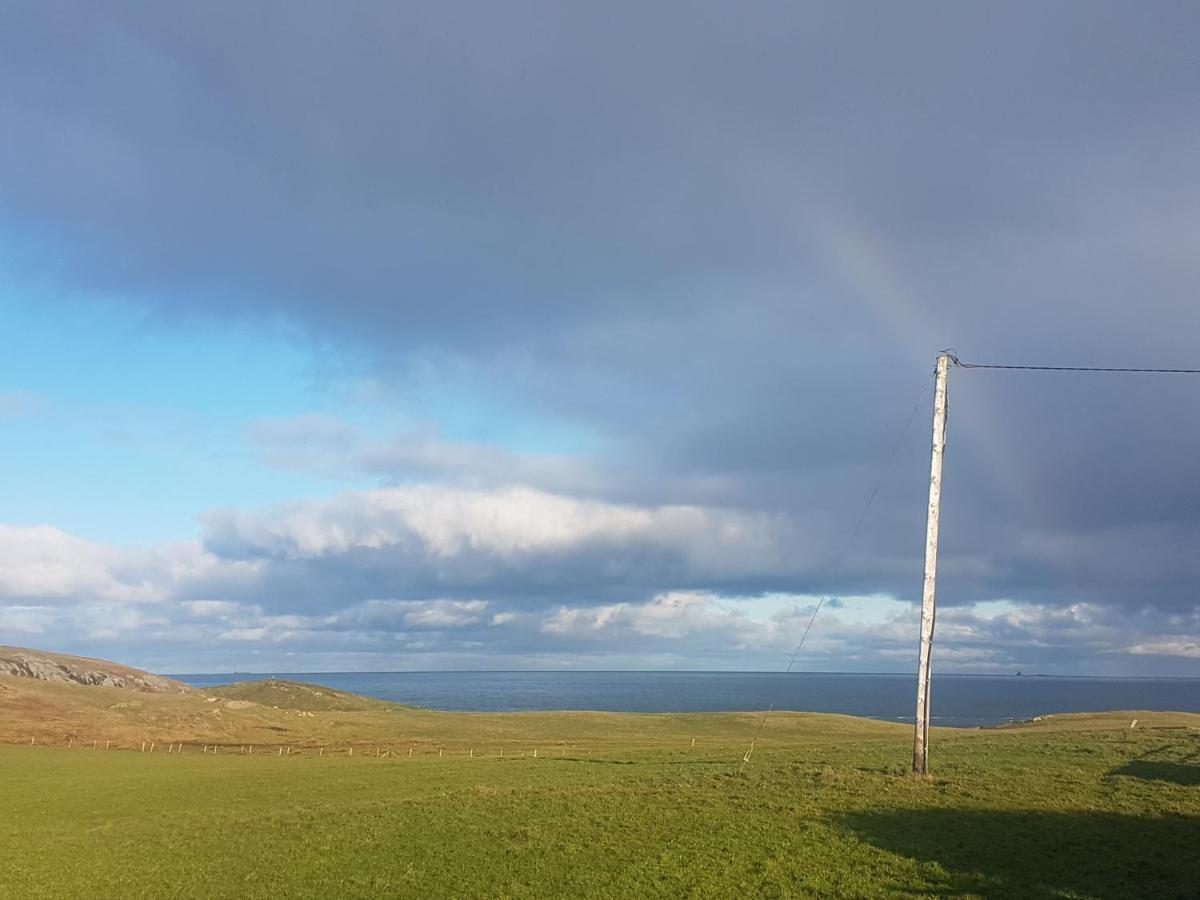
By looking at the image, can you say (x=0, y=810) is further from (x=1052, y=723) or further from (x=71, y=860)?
(x=1052, y=723)

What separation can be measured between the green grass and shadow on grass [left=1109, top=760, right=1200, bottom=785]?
0.12m

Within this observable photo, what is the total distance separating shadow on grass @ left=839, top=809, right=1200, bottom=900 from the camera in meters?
16.2

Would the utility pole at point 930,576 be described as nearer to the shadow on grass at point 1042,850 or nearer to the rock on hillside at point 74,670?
the shadow on grass at point 1042,850

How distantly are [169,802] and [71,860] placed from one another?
12.0 meters

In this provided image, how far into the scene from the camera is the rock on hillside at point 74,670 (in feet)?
433

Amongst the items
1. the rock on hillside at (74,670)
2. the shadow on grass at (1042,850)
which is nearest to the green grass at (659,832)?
the shadow on grass at (1042,850)

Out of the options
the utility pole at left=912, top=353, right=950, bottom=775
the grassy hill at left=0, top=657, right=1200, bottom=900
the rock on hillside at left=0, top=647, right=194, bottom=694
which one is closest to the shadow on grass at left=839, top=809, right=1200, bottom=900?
the grassy hill at left=0, top=657, right=1200, bottom=900

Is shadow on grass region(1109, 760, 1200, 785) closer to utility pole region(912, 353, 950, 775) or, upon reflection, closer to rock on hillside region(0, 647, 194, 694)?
utility pole region(912, 353, 950, 775)

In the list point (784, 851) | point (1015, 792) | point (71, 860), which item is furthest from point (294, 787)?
point (1015, 792)

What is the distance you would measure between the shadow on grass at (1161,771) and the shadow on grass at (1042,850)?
7315mm

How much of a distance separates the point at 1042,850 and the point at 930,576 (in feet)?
34.4

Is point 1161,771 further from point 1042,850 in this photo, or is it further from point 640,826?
point 640,826

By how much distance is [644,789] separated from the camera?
29.0m

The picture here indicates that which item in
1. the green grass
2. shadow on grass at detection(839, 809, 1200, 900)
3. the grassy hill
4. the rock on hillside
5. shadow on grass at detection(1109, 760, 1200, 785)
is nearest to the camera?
shadow on grass at detection(839, 809, 1200, 900)
